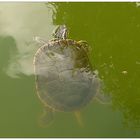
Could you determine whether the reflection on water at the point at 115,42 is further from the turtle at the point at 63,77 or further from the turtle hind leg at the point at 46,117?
the turtle hind leg at the point at 46,117

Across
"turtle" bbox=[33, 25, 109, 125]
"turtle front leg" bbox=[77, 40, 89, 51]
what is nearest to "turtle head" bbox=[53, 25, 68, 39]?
"turtle" bbox=[33, 25, 109, 125]

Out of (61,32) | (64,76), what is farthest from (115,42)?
(64,76)

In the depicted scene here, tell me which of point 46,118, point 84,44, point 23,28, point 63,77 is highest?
point 23,28

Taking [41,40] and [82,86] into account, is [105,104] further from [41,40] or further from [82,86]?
[41,40]

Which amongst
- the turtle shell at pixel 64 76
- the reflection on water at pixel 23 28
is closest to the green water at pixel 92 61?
the reflection on water at pixel 23 28

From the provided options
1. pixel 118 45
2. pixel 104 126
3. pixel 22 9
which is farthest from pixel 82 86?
pixel 22 9

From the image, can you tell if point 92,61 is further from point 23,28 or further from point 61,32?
point 23,28

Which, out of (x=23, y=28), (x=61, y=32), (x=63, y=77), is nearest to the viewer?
(x=63, y=77)

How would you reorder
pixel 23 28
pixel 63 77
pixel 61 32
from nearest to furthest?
pixel 63 77, pixel 61 32, pixel 23 28
